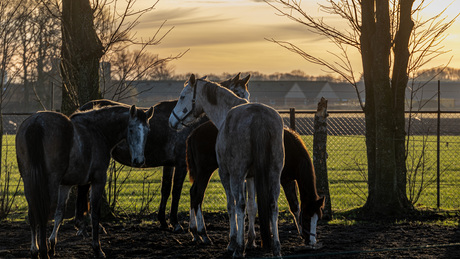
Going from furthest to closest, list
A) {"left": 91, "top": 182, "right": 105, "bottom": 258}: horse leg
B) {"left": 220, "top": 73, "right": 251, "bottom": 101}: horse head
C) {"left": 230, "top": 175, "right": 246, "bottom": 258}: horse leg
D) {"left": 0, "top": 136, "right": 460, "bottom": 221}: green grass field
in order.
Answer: {"left": 0, "top": 136, "right": 460, "bottom": 221}: green grass field → {"left": 220, "top": 73, "right": 251, "bottom": 101}: horse head → {"left": 91, "top": 182, "right": 105, "bottom": 258}: horse leg → {"left": 230, "top": 175, "right": 246, "bottom": 258}: horse leg

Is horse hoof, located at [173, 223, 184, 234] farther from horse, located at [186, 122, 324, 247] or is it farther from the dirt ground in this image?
horse, located at [186, 122, 324, 247]

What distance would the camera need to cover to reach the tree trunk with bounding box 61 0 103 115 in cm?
1059

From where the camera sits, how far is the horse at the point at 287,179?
7.56m

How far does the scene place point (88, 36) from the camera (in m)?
10.7

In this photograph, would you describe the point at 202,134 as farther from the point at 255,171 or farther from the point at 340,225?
the point at 340,225

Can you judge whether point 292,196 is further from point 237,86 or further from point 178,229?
point 178,229

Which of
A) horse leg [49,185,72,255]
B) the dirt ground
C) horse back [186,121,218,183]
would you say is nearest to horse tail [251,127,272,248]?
the dirt ground

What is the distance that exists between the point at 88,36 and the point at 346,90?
108m

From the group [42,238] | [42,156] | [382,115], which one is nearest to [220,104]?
[42,156]

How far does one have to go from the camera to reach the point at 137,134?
7.78 m

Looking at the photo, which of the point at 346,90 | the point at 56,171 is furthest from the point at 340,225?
the point at 346,90

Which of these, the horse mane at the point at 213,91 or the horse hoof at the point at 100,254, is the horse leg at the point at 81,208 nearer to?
the horse hoof at the point at 100,254

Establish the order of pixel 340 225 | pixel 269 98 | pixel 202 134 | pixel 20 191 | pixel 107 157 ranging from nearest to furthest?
pixel 107 157 → pixel 202 134 → pixel 340 225 → pixel 20 191 → pixel 269 98

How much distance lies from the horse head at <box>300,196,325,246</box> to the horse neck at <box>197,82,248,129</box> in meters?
1.56
